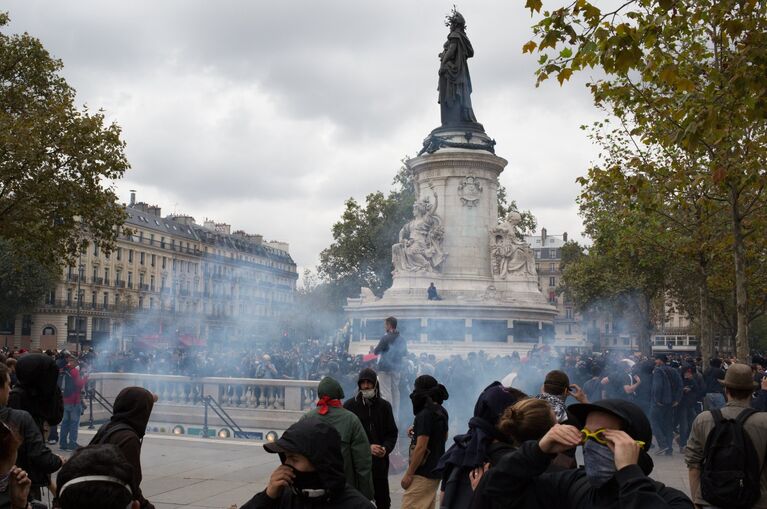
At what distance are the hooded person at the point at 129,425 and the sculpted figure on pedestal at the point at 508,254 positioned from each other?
83.7 ft

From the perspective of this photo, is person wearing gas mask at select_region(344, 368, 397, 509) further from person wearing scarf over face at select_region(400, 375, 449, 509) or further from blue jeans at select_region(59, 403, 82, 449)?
blue jeans at select_region(59, 403, 82, 449)

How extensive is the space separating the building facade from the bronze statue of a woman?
29.7 meters

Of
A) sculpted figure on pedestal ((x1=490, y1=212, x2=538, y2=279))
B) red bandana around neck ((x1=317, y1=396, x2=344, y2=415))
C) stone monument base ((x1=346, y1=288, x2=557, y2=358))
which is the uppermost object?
sculpted figure on pedestal ((x1=490, y1=212, x2=538, y2=279))

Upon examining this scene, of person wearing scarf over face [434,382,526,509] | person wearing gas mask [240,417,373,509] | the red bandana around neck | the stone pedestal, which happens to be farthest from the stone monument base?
person wearing gas mask [240,417,373,509]

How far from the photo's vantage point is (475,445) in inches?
191

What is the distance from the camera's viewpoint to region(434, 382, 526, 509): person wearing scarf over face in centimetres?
482

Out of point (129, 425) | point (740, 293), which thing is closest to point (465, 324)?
point (740, 293)

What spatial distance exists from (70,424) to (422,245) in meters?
17.3

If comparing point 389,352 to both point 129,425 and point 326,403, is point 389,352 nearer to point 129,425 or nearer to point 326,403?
point 326,403

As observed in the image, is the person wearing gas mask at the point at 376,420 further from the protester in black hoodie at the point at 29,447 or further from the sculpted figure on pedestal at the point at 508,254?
the sculpted figure on pedestal at the point at 508,254

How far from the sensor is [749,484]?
213 inches

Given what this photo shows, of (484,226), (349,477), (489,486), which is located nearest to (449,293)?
(484,226)

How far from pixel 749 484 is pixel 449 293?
24703 millimetres

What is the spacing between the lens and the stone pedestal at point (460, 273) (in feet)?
94.8
